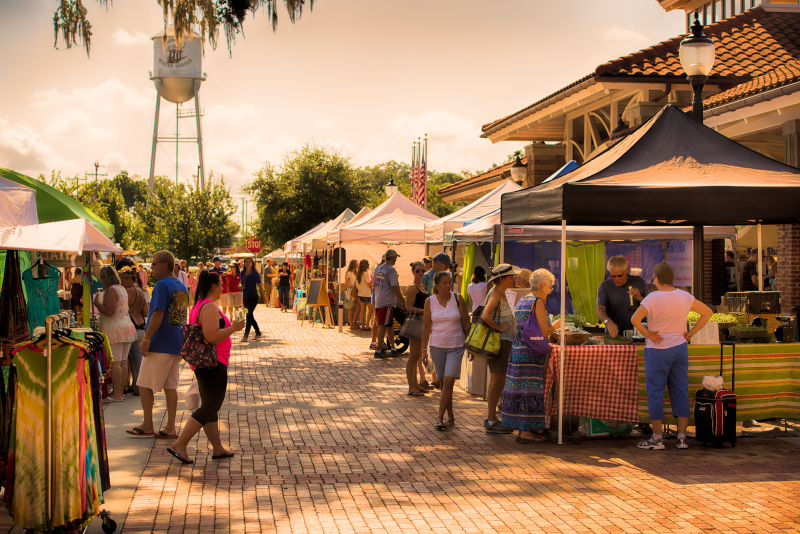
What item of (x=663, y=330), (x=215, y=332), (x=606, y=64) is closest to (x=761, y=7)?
(x=606, y=64)

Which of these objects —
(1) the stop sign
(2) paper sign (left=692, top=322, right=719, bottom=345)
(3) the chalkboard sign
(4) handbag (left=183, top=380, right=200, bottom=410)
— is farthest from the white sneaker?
(1) the stop sign

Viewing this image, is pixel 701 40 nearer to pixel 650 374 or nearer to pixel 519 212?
pixel 519 212

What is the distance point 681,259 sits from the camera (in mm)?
12188

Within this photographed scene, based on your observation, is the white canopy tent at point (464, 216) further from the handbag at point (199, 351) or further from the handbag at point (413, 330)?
the handbag at point (199, 351)

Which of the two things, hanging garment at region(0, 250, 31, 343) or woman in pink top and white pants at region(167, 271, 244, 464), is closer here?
hanging garment at region(0, 250, 31, 343)

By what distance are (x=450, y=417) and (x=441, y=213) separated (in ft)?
193

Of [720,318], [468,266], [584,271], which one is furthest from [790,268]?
[468,266]

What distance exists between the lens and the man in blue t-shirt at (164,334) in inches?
292

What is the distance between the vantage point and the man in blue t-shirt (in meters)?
7.42

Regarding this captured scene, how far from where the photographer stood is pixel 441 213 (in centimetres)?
6675

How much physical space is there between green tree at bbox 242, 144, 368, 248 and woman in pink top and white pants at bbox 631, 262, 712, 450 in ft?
114

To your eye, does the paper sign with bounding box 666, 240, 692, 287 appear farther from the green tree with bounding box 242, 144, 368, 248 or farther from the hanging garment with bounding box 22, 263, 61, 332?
the green tree with bounding box 242, 144, 368, 248

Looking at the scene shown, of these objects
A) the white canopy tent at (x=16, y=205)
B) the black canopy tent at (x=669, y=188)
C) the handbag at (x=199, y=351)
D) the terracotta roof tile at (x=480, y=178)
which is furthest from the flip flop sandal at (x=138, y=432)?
the terracotta roof tile at (x=480, y=178)

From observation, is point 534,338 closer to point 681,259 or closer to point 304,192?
point 681,259
